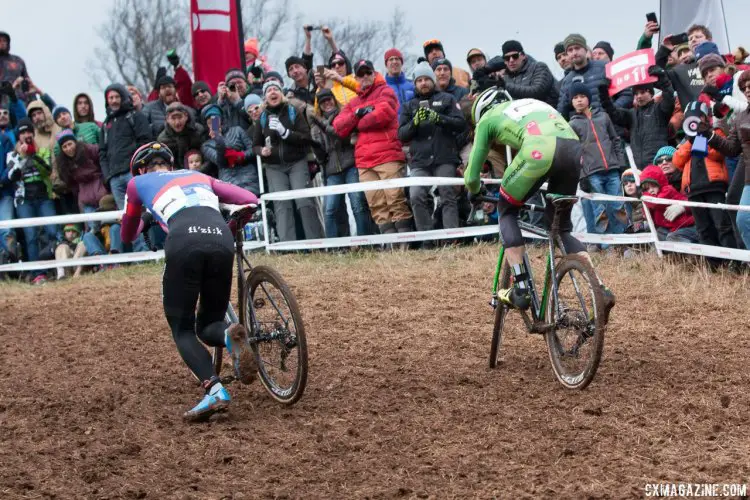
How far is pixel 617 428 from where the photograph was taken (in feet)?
22.2

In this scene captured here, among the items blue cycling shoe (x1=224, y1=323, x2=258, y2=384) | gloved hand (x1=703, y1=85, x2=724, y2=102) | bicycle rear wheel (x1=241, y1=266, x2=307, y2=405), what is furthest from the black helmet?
gloved hand (x1=703, y1=85, x2=724, y2=102)

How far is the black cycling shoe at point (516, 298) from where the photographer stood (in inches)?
319

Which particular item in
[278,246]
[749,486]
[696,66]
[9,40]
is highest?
[9,40]

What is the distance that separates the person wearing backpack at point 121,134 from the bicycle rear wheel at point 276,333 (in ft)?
26.8

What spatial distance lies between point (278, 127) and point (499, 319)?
6.74 m

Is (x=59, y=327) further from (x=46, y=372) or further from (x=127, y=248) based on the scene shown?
(x=127, y=248)

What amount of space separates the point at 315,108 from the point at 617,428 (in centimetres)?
897

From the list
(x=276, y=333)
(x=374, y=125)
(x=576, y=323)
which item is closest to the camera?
(x=576, y=323)

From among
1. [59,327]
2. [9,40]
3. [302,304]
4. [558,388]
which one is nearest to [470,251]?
[302,304]

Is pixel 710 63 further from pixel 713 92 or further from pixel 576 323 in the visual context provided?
pixel 576 323

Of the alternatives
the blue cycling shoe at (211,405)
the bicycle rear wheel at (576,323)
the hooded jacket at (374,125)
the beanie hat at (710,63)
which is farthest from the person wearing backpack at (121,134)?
the bicycle rear wheel at (576,323)

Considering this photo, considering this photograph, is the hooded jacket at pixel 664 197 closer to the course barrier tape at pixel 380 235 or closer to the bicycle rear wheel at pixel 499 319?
the course barrier tape at pixel 380 235

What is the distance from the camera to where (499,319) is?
859cm

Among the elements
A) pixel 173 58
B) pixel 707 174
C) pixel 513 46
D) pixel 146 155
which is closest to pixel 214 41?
pixel 173 58
